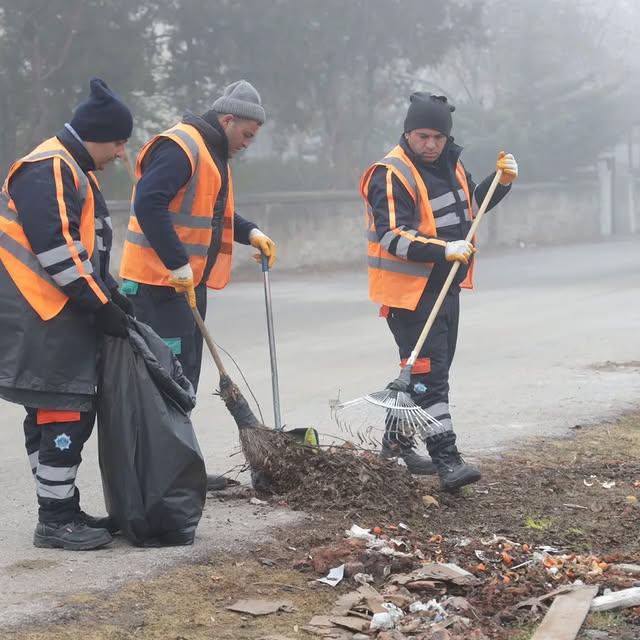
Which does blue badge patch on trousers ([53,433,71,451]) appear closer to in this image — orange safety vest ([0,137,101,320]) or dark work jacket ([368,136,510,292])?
orange safety vest ([0,137,101,320])

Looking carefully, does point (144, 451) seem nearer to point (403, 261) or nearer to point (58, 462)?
point (58, 462)

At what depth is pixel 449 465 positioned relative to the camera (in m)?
5.98

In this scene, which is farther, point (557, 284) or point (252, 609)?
point (557, 284)

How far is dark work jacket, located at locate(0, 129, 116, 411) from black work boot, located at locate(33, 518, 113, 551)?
48cm

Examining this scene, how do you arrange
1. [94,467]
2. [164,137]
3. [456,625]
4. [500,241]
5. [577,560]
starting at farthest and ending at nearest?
[500,241]
[94,467]
[164,137]
[577,560]
[456,625]

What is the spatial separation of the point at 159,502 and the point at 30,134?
52.1ft

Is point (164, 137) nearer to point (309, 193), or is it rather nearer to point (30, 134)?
point (30, 134)

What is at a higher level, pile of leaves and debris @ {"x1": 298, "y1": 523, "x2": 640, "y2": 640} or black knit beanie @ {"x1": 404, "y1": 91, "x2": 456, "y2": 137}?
black knit beanie @ {"x1": 404, "y1": 91, "x2": 456, "y2": 137}

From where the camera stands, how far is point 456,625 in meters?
4.05

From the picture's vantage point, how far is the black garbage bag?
5.00 metres

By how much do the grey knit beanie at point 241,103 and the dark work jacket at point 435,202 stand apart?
0.70m

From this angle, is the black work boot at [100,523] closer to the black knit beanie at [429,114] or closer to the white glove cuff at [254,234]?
the white glove cuff at [254,234]

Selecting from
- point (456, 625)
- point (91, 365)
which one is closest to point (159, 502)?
point (91, 365)

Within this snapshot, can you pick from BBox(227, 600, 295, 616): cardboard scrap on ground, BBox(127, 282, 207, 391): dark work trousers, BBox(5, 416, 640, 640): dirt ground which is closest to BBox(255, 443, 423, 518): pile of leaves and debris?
BBox(5, 416, 640, 640): dirt ground
